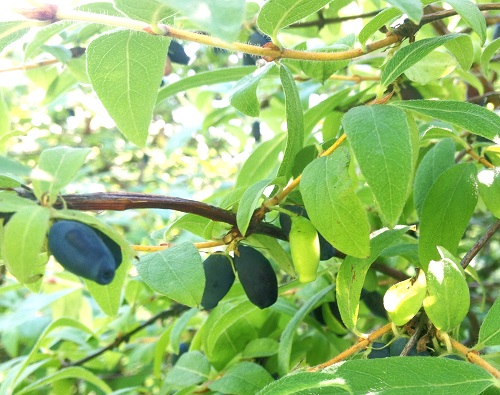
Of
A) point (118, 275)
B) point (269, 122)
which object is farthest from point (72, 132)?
point (118, 275)

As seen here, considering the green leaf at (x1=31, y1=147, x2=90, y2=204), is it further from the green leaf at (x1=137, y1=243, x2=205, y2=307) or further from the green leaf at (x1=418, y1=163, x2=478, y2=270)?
the green leaf at (x1=418, y1=163, x2=478, y2=270)

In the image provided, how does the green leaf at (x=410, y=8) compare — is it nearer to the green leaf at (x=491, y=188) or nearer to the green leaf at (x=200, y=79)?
the green leaf at (x=491, y=188)

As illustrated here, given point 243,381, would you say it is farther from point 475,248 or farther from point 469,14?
point 469,14

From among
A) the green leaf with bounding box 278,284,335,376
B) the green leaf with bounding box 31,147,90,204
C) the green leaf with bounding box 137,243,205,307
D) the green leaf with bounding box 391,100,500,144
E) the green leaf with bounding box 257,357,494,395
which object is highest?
the green leaf with bounding box 391,100,500,144

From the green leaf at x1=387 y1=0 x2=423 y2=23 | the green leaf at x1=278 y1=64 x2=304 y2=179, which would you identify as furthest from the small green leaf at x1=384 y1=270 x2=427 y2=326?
the green leaf at x1=387 y1=0 x2=423 y2=23

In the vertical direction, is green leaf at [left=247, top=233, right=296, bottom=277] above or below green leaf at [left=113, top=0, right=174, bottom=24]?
below

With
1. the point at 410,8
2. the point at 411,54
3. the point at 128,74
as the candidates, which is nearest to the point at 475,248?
the point at 411,54

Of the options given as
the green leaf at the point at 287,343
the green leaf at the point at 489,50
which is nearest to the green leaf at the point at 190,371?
the green leaf at the point at 287,343
